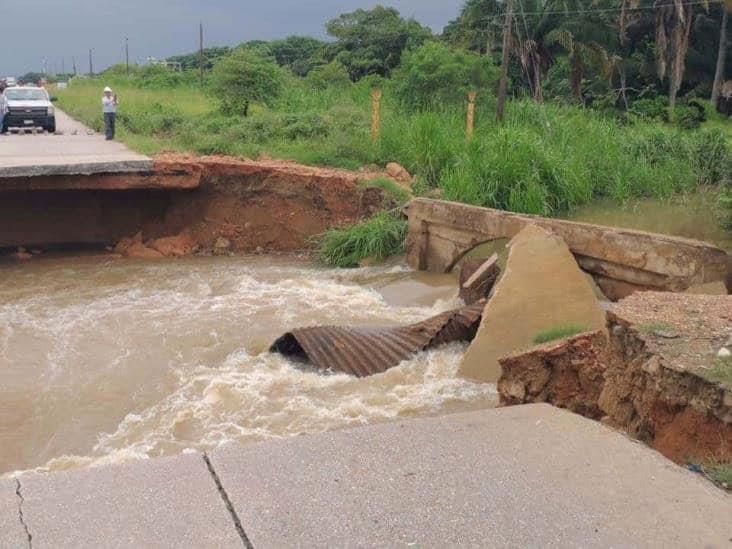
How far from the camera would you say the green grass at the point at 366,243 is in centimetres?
1290

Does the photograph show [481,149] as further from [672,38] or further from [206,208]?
[672,38]

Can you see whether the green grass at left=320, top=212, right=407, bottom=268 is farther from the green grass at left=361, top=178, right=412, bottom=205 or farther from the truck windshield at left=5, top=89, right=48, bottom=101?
the truck windshield at left=5, top=89, right=48, bottom=101

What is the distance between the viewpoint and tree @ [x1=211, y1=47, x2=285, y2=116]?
23.2m

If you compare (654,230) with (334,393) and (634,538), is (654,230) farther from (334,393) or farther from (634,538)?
(634,538)

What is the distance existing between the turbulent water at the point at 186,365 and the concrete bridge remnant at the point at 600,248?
0.60 meters

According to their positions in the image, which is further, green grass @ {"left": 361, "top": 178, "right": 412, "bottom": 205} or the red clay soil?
the red clay soil

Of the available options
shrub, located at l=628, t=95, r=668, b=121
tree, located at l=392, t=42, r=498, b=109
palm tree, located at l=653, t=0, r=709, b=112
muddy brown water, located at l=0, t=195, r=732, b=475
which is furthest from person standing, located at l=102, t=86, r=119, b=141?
palm tree, located at l=653, t=0, r=709, b=112

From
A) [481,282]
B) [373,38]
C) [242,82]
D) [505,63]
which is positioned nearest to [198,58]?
[373,38]

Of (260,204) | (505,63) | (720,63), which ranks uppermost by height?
(720,63)

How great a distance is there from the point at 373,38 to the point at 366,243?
29094 mm

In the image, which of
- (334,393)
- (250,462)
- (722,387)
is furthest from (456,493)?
(334,393)

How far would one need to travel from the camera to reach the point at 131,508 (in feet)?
9.90

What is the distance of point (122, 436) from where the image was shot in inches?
251

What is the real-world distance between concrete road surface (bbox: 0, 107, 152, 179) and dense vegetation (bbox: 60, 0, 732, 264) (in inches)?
36.9
